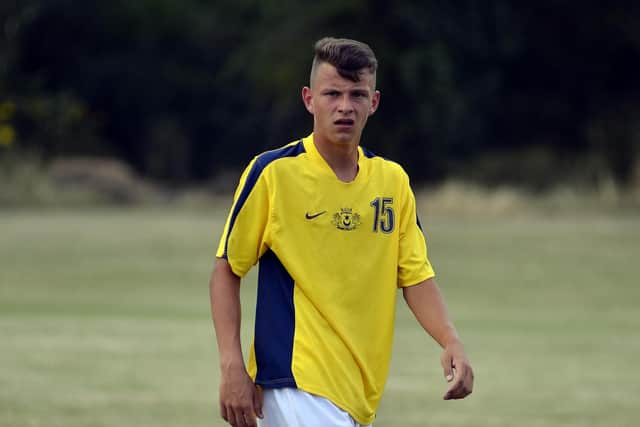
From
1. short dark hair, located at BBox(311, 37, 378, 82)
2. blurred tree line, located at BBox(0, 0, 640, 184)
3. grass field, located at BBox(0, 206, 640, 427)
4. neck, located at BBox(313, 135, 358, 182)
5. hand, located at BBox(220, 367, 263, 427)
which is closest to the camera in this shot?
hand, located at BBox(220, 367, 263, 427)

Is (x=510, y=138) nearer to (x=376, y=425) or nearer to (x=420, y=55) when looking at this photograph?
(x=420, y=55)

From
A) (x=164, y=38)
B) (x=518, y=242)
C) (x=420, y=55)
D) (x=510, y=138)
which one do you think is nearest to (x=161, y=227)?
(x=518, y=242)

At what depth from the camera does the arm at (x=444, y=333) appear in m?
4.16

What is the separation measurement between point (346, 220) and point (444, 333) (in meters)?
0.46

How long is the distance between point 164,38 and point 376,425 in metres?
45.1

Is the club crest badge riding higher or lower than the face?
lower

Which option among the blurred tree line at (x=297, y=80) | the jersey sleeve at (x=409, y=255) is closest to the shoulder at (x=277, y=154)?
the jersey sleeve at (x=409, y=255)

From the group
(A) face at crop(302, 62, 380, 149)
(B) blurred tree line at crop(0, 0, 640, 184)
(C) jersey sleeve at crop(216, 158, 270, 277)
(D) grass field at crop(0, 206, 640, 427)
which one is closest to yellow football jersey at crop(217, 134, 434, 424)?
(C) jersey sleeve at crop(216, 158, 270, 277)

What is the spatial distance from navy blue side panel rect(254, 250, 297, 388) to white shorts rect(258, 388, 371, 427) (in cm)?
3

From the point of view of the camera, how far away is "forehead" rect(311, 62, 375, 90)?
4193mm

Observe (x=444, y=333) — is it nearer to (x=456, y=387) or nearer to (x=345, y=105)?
(x=456, y=387)

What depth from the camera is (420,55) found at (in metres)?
38.4

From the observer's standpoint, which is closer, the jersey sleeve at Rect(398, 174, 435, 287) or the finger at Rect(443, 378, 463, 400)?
the finger at Rect(443, 378, 463, 400)

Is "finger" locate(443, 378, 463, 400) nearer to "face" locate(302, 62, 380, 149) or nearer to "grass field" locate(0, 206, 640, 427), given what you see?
"face" locate(302, 62, 380, 149)
